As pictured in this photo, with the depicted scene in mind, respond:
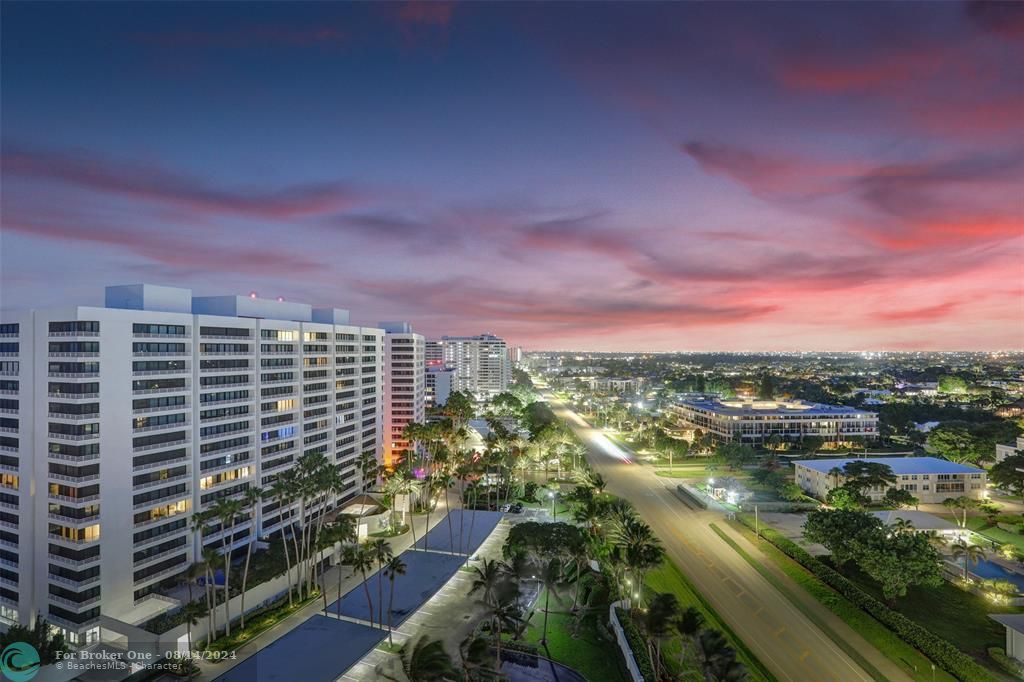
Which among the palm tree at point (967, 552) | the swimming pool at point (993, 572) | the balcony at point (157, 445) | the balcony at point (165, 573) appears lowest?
the swimming pool at point (993, 572)

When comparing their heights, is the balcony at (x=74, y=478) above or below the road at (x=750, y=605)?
above

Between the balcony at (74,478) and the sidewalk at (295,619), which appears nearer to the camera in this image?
the sidewalk at (295,619)

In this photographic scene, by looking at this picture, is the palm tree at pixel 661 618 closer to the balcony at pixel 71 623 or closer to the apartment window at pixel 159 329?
the balcony at pixel 71 623

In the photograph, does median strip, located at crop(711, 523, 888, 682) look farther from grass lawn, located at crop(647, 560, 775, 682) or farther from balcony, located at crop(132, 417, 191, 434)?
balcony, located at crop(132, 417, 191, 434)

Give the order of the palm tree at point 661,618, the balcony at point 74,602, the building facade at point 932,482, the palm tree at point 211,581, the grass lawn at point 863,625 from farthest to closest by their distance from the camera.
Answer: the building facade at point 932,482 < the balcony at point 74,602 < the palm tree at point 211,581 < the grass lawn at point 863,625 < the palm tree at point 661,618

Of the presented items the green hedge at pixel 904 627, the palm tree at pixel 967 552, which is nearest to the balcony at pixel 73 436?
the green hedge at pixel 904 627

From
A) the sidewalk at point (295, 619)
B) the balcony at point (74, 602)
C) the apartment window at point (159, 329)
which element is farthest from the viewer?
the apartment window at point (159, 329)

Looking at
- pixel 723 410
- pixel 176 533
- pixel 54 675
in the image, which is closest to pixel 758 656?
pixel 54 675
